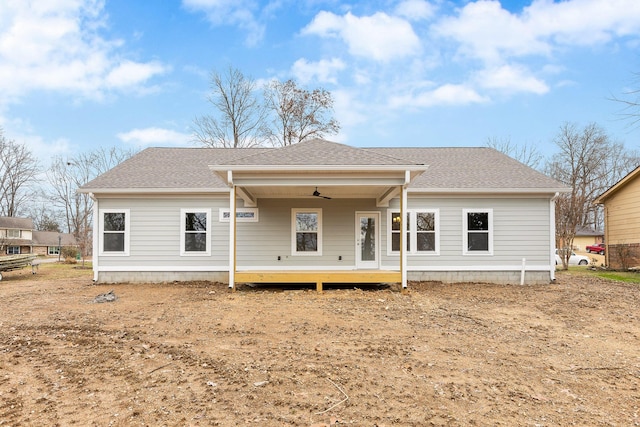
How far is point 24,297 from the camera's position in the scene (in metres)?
8.86

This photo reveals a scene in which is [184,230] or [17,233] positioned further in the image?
[17,233]

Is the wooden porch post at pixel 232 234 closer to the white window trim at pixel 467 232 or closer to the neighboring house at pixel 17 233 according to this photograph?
the white window trim at pixel 467 232

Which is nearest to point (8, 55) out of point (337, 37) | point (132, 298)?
point (337, 37)

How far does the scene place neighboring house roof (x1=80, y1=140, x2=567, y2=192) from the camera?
862cm

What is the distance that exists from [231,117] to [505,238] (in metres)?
20.6

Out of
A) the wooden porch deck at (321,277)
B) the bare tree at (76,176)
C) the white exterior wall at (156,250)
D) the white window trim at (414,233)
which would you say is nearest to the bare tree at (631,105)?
the white window trim at (414,233)

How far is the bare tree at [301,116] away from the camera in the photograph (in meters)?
25.9

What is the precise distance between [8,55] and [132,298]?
1656 centimetres

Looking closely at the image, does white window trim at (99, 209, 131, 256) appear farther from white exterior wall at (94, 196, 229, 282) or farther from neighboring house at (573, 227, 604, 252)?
neighboring house at (573, 227, 604, 252)

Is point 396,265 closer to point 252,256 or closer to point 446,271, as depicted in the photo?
point 446,271

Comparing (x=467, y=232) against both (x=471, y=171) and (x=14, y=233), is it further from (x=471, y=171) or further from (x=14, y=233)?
(x=14, y=233)

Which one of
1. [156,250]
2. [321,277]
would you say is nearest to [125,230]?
[156,250]

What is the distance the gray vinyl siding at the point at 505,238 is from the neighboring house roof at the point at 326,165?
1.90 ft

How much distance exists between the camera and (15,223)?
130ft
